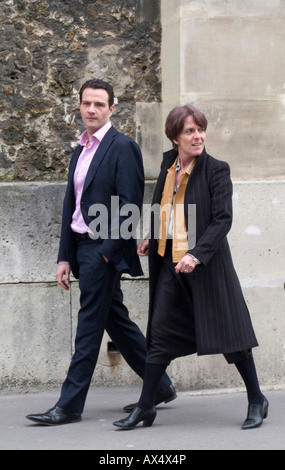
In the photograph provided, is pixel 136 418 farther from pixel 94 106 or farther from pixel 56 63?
pixel 56 63

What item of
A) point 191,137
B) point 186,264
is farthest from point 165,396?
point 191,137

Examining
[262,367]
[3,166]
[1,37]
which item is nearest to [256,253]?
[262,367]

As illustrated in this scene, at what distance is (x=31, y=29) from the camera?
6391 mm

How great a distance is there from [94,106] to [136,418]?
178 cm

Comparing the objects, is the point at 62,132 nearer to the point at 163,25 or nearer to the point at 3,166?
the point at 3,166

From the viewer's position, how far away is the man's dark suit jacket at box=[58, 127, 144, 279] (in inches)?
208

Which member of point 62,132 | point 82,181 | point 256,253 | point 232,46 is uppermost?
point 232,46

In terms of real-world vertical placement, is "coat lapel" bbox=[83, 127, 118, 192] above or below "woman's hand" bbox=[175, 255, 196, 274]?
above

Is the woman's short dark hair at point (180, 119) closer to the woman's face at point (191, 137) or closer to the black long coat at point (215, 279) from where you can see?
the woman's face at point (191, 137)

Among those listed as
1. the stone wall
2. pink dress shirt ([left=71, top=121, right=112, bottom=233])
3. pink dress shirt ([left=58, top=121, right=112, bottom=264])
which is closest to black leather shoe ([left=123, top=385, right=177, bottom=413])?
pink dress shirt ([left=58, top=121, right=112, bottom=264])

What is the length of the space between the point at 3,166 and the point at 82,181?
1.15 metres

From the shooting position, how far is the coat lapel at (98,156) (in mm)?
5383

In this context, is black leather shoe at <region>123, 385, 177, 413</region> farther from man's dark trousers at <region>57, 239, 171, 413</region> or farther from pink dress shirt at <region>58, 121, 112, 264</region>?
pink dress shirt at <region>58, 121, 112, 264</region>

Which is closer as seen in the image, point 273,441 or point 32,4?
point 273,441
